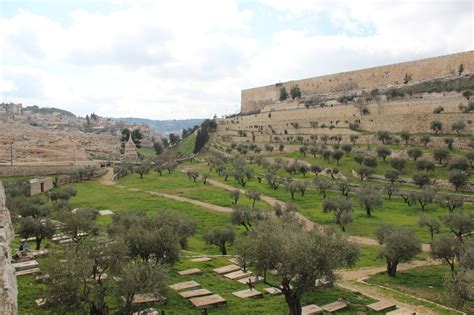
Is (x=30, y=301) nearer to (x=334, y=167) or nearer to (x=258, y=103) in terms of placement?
(x=334, y=167)

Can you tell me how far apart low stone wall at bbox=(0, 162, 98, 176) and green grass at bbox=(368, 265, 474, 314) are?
46218mm

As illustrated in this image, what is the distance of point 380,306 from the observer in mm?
14398

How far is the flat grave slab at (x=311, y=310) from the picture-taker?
13516 mm

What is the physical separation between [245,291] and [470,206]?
23.2m

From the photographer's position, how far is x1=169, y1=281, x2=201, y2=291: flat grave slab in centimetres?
1499

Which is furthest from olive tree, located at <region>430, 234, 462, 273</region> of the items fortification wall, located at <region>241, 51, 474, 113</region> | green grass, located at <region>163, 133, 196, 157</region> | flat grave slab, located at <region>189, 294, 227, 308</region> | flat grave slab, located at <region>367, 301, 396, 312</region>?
green grass, located at <region>163, 133, 196, 157</region>

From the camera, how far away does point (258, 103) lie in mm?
106250

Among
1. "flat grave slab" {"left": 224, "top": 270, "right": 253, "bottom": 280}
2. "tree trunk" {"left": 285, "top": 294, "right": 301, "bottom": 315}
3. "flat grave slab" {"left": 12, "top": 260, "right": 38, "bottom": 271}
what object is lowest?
"flat grave slab" {"left": 224, "top": 270, "right": 253, "bottom": 280}

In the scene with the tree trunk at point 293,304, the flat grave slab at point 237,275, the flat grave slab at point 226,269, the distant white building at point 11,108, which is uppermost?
the distant white building at point 11,108

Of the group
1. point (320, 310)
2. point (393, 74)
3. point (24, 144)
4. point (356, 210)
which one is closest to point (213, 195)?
point (356, 210)

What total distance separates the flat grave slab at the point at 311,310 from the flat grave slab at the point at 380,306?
184cm

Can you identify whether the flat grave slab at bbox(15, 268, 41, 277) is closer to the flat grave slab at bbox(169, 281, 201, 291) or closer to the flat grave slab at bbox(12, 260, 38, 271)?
the flat grave slab at bbox(12, 260, 38, 271)

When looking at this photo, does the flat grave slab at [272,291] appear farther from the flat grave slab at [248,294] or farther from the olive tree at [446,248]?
the olive tree at [446,248]

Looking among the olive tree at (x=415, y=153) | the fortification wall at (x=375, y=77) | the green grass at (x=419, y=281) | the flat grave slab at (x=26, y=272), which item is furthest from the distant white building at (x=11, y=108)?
the green grass at (x=419, y=281)
